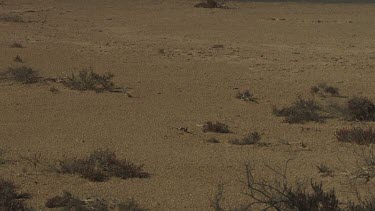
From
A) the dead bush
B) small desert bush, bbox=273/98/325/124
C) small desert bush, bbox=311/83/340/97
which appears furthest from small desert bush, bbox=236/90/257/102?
the dead bush

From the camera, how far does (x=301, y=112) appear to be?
15.4 metres

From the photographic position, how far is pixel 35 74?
20438mm

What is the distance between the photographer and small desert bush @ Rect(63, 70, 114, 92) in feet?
60.5

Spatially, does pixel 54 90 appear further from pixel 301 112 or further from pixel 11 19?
pixel 11 19

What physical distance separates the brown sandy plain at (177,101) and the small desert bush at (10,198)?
0.65ft

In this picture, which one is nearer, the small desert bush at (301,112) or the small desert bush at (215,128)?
the small desert bush at (215,128)

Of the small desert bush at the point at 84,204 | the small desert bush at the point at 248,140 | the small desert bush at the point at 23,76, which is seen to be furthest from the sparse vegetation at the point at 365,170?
the small desert bush at the point at 23,76

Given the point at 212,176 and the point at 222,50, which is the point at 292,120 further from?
the point at 222,50

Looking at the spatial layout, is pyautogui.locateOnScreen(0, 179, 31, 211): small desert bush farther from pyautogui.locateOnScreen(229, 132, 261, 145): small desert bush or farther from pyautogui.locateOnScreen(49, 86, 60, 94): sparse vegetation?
pyautogui.locateOnScreen(49, 86, 60, 94): sparse vegetation

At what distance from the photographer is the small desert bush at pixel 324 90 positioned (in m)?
18.2

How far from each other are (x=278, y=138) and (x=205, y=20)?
85.7 feet

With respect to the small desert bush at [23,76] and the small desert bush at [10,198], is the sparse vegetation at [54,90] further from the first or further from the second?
the small desert bush at [10,198]

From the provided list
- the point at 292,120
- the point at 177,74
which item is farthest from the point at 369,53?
the point at 292,120

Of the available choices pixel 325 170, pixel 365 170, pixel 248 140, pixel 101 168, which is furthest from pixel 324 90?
pixel 101 168
